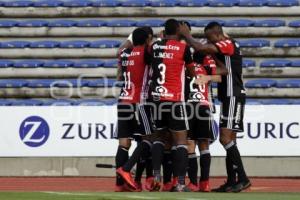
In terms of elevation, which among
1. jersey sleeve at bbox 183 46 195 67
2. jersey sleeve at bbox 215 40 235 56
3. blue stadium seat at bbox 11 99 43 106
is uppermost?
jersey sleeve at bbox 215 40 235 56

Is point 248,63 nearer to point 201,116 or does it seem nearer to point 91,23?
point 91,23

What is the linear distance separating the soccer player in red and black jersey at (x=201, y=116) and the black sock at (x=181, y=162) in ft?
1.49

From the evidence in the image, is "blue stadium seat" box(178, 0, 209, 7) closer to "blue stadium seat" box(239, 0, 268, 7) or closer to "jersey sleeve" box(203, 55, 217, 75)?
"blue stadium seat" box(239, 0, 268, 7)

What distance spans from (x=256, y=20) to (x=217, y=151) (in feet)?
16.5

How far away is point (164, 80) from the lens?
10836 millimetres

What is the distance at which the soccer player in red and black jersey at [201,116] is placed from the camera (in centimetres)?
1126

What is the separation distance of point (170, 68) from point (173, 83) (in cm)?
18

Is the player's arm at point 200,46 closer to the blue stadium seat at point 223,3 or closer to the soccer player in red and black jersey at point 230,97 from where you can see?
the soccer player in red and black jersey at point 230,97

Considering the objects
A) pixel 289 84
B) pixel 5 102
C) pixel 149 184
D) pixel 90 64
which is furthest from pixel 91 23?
pixel 149 184

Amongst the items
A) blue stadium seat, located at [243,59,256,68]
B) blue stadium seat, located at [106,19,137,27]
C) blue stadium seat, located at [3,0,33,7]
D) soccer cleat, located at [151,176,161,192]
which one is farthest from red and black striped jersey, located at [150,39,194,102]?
blue stadium seat, located at [3,0,33,7]

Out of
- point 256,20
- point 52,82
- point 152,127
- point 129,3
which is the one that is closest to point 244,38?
point 256,20

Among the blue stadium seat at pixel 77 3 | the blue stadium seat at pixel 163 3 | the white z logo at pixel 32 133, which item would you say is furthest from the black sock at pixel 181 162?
the blue stadium seat at pixel 77 3

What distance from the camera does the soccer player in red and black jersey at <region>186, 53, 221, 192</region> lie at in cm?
1126

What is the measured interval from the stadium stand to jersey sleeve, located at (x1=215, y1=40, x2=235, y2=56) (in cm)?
797
